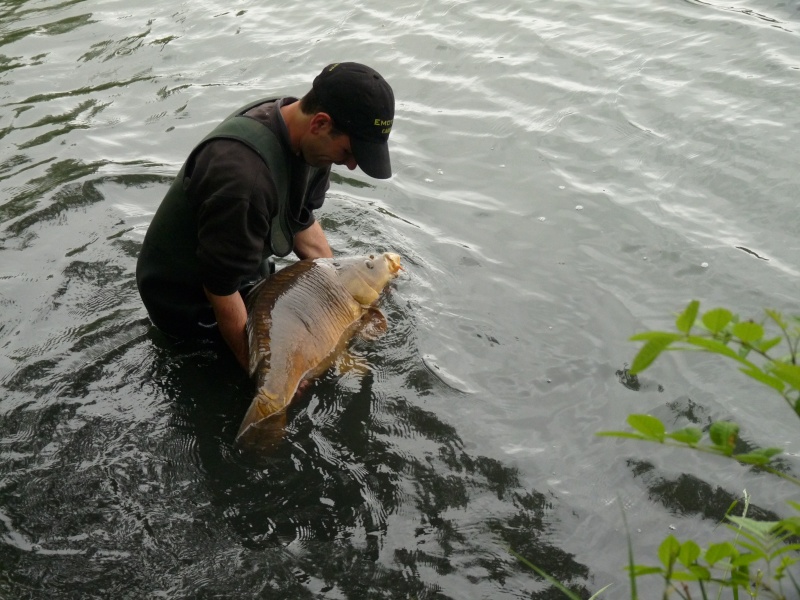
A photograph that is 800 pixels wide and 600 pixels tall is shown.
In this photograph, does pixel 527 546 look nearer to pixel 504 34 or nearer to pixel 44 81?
pixel 504 34

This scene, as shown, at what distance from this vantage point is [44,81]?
895 cm

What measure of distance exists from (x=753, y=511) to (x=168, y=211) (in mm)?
3436

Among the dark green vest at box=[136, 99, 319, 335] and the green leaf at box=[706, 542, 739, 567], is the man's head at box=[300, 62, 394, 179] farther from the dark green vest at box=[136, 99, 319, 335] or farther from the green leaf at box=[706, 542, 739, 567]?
the green leaf at box=[706, 542, 739, 567]

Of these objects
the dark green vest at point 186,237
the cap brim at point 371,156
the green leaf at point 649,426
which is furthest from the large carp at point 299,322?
the green leaf at point 649,426

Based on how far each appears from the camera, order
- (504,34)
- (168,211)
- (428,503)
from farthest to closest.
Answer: (504,34) → (168,211) → (428,503)

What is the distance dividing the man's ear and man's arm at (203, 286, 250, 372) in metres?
1.01

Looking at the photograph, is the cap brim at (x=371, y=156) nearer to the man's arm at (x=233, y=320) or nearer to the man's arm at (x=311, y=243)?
the man's arm at (x=233, y=320)

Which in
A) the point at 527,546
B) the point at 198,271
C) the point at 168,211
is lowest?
the point at 527,546

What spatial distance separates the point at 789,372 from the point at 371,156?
3.37m

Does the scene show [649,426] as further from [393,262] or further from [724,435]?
[393,262]

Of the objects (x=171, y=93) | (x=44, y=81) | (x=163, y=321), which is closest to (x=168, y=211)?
(x=163, y=321)

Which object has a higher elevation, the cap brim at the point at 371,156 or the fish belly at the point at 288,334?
the cap brim at the point at 371,156

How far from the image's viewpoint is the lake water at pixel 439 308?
12.9ft

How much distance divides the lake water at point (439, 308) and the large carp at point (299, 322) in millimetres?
180
